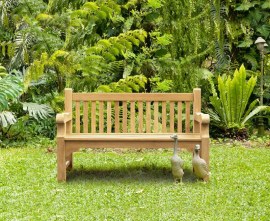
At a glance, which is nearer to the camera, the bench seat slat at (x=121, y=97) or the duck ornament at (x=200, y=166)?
the duck ornament at (x=200, y=166)

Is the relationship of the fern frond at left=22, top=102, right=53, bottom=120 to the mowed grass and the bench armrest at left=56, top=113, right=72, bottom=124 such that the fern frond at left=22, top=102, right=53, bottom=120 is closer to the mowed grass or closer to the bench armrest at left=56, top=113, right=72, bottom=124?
the mowed grass

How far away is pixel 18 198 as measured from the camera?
448cm

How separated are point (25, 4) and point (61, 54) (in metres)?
1.58

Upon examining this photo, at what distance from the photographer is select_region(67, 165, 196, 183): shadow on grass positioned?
17.7ft

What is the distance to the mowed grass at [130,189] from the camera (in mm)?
4004

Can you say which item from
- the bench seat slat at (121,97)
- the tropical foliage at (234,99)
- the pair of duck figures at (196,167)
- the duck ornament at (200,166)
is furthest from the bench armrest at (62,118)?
the tropical foliage at (234,99)

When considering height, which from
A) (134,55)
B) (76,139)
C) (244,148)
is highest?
(134,55)

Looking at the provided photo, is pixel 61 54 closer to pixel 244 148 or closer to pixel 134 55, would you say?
pixel 134 55

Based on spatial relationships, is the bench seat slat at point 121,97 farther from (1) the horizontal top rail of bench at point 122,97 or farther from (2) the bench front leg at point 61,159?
(2) the bench front leg at point 61,159

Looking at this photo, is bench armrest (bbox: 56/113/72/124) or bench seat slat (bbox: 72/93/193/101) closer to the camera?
bench armrest (bbox: 56/113/72/124)

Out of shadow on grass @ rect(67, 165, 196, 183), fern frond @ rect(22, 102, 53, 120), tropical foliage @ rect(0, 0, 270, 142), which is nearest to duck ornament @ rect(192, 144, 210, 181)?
shadow on grass @ rect(67, 165, 196, 183)

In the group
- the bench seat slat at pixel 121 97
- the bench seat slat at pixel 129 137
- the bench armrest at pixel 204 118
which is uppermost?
the bench seat slat at pixel 121 97

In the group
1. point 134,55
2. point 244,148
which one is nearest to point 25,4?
point 134,55

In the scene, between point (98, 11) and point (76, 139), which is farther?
point (98, 11)
